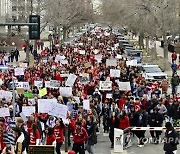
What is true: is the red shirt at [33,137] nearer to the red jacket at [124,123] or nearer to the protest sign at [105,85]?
the red jacket at [124,123]

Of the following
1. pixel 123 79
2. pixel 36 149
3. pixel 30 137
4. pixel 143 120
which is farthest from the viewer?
Answer: pixel 123 79

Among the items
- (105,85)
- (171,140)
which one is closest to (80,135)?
(171,140)

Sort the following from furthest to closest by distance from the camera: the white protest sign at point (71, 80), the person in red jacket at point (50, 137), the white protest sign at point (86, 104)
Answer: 1. the white protest sign at point (71, 80)
2. the white protest sign at point (86, 104)
3. the person in red jacket at point (50, 137)

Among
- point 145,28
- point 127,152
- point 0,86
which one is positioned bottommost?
point 127,152

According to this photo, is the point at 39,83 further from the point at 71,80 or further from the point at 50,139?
the point at 50,139

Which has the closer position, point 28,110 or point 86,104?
point 28,110

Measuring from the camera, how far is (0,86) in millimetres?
23625

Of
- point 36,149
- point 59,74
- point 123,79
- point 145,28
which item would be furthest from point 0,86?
point 145,28

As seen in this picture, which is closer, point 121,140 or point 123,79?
point 121,140

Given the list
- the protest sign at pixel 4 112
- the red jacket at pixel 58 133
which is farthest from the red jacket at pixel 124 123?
the protest sign at pixel 4 112

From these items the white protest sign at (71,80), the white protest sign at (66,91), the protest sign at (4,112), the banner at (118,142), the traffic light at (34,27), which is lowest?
the banner at (118,142)

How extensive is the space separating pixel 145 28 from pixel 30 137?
32.5 m

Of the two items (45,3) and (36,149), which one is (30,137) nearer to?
(36,149)

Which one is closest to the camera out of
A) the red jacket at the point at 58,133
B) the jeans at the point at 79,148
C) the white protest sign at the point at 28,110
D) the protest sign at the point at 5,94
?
the jeans at the point at 79,148
